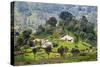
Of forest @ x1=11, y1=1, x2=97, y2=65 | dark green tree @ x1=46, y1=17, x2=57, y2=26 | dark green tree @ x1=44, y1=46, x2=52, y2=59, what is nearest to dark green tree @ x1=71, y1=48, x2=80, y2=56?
forest @ x1=11, y1=1, x2=97, y2=65

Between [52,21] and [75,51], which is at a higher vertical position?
[52,21]

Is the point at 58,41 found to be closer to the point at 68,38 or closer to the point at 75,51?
the point at 68,38

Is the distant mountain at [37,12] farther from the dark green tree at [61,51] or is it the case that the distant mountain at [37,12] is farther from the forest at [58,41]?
the dark green tree at [61,51]

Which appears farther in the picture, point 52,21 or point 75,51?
point 75,51

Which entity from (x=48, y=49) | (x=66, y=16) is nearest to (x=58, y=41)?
(x=48, y=49)

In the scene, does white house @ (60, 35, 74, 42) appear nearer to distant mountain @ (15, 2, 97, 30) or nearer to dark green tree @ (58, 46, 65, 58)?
dark green tree @ (58, 46, 65, 58)

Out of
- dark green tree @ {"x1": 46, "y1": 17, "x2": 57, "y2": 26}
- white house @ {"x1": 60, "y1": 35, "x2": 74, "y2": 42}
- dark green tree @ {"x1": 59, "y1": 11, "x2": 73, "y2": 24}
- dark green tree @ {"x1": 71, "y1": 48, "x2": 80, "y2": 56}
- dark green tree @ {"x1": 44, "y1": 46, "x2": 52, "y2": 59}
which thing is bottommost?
dark green tree @ {"x1": 71, "y1": 48, "x2": 80, "y2": 56}

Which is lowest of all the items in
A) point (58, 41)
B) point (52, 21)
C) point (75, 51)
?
point (75, 51)

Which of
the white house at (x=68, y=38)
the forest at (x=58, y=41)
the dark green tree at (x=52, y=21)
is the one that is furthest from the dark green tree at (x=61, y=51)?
the dark green tree at (x=52, y=21)
